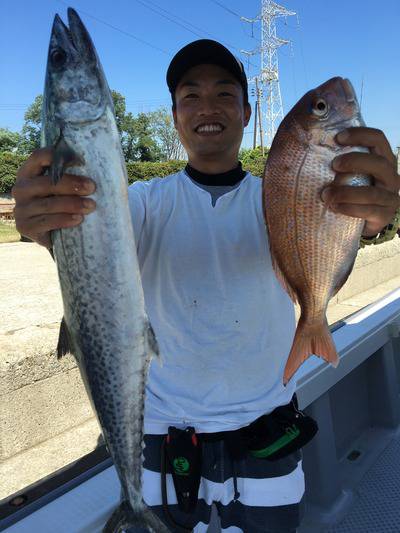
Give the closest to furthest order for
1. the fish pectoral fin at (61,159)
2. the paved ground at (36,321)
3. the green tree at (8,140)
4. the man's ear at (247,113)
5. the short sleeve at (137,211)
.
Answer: the fish pectoral fin at (61,159) < the short sleeve at (137,211) < the man's ear at (247,113) < the paved ground at (36,321) < the green tree at (8,140)

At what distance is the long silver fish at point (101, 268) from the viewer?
138 cm

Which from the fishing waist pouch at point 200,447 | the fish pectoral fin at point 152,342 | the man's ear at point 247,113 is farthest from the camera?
the man's ear at point 247,113

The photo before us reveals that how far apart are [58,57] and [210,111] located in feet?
2.60

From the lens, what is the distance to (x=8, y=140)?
5625 cm

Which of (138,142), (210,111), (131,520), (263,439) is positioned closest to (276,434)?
(263,439)

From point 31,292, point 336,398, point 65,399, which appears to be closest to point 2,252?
point 31,292

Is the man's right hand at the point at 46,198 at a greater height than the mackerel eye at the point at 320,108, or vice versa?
the mackerel eye at the point at 320,108

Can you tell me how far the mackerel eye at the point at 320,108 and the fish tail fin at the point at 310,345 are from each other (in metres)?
0.68

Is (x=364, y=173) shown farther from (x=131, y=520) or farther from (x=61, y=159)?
(x=131, y=520)

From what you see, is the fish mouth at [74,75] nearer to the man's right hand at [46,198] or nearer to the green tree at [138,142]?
the man's right hand at [46,198]

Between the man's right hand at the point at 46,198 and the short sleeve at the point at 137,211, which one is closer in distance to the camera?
the man's right hand at the point at 46,198

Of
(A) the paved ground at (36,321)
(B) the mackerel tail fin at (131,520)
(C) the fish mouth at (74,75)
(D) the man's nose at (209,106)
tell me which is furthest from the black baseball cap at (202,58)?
(A) the paved ground at (36,321)

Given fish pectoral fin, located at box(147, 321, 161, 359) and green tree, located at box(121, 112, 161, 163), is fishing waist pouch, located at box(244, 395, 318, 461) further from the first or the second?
green tree, located at box(121, 112, 161, 163)

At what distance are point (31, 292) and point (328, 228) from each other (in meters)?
5.26
